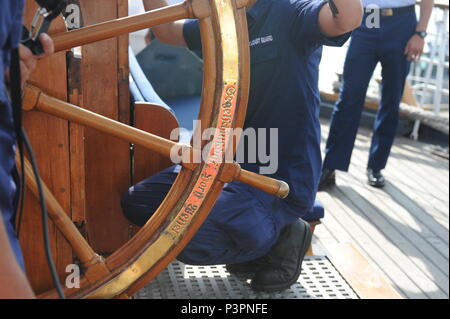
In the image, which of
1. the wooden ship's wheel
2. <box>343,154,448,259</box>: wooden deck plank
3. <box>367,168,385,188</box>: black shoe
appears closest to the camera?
the wooden ship's wheel

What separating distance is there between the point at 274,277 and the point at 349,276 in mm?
358

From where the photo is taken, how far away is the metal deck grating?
1.81 meters

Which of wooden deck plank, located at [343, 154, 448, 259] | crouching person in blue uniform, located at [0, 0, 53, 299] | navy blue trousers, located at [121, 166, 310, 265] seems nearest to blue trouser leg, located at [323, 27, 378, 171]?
wooden deck plank, located at [343, 154, 448, 259]

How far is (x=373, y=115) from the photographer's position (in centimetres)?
444

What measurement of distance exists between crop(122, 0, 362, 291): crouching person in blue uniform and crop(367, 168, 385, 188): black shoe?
1538 mm

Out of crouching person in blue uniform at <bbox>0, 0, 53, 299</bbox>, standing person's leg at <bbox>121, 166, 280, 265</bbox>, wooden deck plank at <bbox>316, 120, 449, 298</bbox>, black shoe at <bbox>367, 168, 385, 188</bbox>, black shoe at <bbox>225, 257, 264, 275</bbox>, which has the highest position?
crouching person in blue uniform at <bbox>0, 0, 53, 299</bbox>

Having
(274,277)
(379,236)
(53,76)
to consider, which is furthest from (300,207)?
(379,236)

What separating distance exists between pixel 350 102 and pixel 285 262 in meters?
1.41

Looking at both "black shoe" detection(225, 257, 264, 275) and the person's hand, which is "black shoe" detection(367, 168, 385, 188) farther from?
"black shoe" detection(225, 257, 264, 275)

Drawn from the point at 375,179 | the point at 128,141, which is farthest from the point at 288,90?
the point at 375,179

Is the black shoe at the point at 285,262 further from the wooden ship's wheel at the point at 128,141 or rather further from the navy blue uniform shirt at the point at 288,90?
the wooden ship's wheel at the point at 128,141

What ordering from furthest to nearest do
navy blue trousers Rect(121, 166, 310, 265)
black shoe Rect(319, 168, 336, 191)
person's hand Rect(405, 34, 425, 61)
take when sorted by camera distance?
black shoe Rect(319, 168, 336, 191) < person's hand Rect(405, 34, 425, 61) < navy blue trousers Rect(121, 166, 310, 265)

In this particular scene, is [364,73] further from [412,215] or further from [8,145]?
[8,145]
